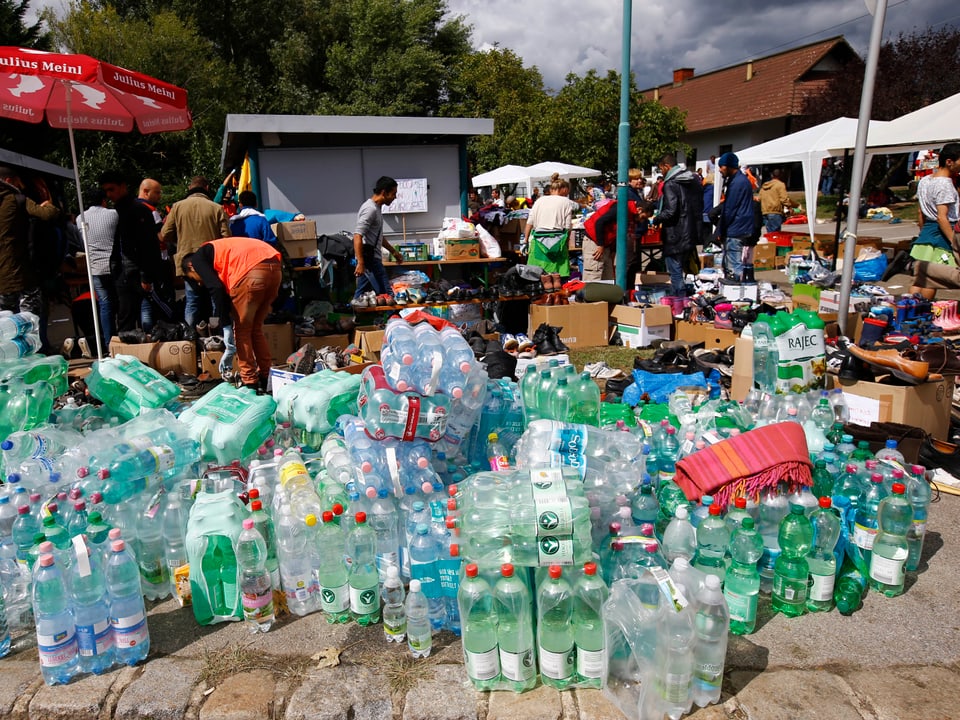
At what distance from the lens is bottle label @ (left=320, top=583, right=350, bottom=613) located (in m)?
3.24

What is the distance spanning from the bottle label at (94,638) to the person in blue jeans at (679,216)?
7647 mm

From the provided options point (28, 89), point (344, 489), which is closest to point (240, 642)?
point (344, 489)

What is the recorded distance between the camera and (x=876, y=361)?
16.1 ft

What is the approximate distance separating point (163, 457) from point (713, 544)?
9.85 ft

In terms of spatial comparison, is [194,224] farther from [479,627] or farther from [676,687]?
[676,687]

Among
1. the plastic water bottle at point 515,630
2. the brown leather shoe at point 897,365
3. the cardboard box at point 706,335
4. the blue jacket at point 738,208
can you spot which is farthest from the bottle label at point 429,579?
the blue jacket at point 738,208

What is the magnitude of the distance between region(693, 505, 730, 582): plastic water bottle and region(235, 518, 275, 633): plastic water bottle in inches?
82.4

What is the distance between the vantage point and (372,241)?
794cm

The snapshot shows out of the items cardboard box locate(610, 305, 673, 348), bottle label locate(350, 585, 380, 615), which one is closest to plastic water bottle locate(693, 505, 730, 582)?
bottle label locate(350, 585, 380, 615)

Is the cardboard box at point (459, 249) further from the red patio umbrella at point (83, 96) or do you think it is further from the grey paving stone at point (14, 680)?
the grey paving stone at point (14, 680)

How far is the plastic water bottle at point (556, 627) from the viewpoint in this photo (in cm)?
266

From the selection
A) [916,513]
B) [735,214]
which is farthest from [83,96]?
[916,513]

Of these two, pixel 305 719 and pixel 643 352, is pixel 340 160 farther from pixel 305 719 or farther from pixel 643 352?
pixel 305 719

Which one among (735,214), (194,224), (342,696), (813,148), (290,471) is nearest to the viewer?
(342,696)
